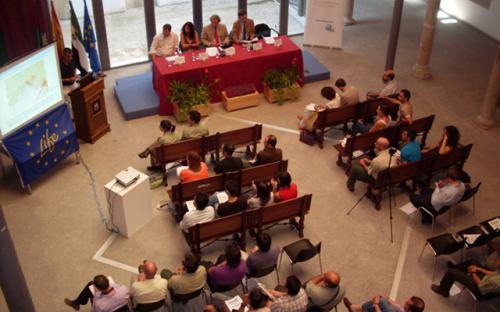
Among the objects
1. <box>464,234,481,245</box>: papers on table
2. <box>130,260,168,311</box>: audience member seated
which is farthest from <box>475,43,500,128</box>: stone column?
<box>130,260,168,311</box>: audience member seated

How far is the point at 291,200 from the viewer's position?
748cm

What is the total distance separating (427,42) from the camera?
11.8m

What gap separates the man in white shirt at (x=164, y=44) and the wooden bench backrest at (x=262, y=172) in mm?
4083

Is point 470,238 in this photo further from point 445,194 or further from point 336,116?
point 336,116

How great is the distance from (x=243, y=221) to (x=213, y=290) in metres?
1.07

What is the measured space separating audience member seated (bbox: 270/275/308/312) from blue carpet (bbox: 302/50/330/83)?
257 inches

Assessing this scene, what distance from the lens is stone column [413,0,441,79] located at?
Result: 1135 centimetres

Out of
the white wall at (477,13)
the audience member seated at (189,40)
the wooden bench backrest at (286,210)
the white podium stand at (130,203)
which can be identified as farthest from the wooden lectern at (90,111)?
the white wall at (477,13)

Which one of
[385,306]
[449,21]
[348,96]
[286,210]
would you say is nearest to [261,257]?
[286,210]

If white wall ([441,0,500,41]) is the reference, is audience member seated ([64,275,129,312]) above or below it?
below

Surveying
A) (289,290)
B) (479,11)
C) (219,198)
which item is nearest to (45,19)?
(219,198)

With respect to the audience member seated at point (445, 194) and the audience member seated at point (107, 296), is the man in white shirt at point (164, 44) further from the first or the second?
the audience member seated at point (107, 296)

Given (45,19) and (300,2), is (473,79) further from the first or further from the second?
(45,19)

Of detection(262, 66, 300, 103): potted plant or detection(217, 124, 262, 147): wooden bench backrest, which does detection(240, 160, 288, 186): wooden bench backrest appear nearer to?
detection(217, 124, 262, 147): wooden bench backrest
